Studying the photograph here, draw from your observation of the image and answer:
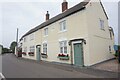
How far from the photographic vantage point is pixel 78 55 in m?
16.2

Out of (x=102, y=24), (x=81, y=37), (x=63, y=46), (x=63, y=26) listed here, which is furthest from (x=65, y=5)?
(x=81, y=37)

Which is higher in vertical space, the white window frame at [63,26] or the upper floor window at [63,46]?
the white window frame at [63,26]

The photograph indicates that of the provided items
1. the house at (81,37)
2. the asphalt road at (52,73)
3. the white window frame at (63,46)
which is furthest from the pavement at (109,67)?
the white window frame at (63,46)

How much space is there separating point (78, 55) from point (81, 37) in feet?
6.53

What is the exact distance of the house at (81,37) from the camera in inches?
614

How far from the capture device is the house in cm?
1560

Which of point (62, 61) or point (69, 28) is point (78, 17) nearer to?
point (69, 28)

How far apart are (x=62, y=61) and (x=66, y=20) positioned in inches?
202

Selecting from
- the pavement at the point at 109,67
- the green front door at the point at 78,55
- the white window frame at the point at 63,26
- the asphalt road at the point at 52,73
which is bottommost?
the asphalt road at the point at 52,73

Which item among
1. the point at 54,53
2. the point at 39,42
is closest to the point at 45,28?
the point at 39,42

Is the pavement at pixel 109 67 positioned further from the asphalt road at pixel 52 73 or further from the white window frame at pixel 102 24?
the white window frame at pixel 102 24

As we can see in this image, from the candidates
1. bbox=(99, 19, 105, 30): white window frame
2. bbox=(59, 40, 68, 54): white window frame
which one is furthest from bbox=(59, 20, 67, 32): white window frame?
bbox=(99, 19, 105, 30): white window frame

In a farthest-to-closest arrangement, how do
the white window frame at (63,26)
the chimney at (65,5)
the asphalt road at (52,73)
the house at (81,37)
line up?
the chimney at (65,5), the white window frame at (63,26), the house at (81,37), the asphalt road at (52,73)

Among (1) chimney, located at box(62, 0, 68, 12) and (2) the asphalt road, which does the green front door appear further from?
(1) chimney, located at box(62, 0, 68, 12)
